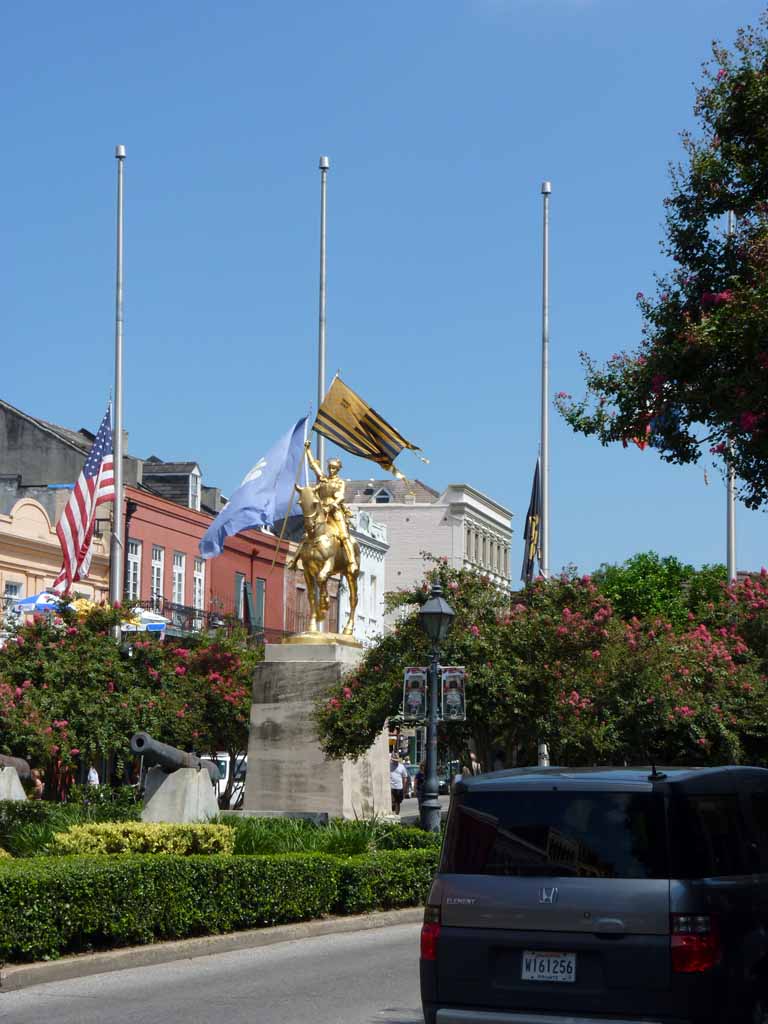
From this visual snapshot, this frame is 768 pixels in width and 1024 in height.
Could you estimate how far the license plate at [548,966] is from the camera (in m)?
7.98

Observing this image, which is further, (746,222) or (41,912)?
(746,222)

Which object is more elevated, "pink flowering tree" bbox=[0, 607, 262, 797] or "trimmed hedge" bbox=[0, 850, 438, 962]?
"pink flowering tree" bbox=[0, 607, 262, 797]

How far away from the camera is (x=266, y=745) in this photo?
27.9m

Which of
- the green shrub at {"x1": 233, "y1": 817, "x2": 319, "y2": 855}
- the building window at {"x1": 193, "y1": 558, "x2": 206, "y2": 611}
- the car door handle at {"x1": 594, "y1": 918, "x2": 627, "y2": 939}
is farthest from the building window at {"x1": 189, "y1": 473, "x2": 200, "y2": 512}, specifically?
the car door handle at {"x1": 594, "y1": 918, "x2": 627, "y2": 939}

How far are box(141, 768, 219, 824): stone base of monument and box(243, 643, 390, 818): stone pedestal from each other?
6.83 m

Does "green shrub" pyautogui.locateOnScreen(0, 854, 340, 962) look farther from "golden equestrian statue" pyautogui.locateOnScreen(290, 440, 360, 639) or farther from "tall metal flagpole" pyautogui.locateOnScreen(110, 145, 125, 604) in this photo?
"tall metal flagpole" pyautogui.locateOnScreen(110, 145, 125, 604)

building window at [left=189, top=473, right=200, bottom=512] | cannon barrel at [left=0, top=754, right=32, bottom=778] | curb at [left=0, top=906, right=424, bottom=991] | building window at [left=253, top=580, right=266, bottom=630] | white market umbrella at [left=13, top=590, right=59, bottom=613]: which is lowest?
curb at [left=0, top=906, right=424, bottom=991]

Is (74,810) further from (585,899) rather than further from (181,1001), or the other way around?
(585,899)

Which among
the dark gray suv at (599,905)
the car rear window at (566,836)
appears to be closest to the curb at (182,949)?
the dark gray suv at (599,905)

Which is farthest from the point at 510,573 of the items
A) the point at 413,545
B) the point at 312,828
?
the point at 312,828

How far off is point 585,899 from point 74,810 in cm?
1280

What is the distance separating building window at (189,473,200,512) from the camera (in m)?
59.9

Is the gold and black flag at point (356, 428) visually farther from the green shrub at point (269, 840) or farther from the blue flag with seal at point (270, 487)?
the green shrub at point (269, 840)

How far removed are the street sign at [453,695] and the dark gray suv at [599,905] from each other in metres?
12.6
